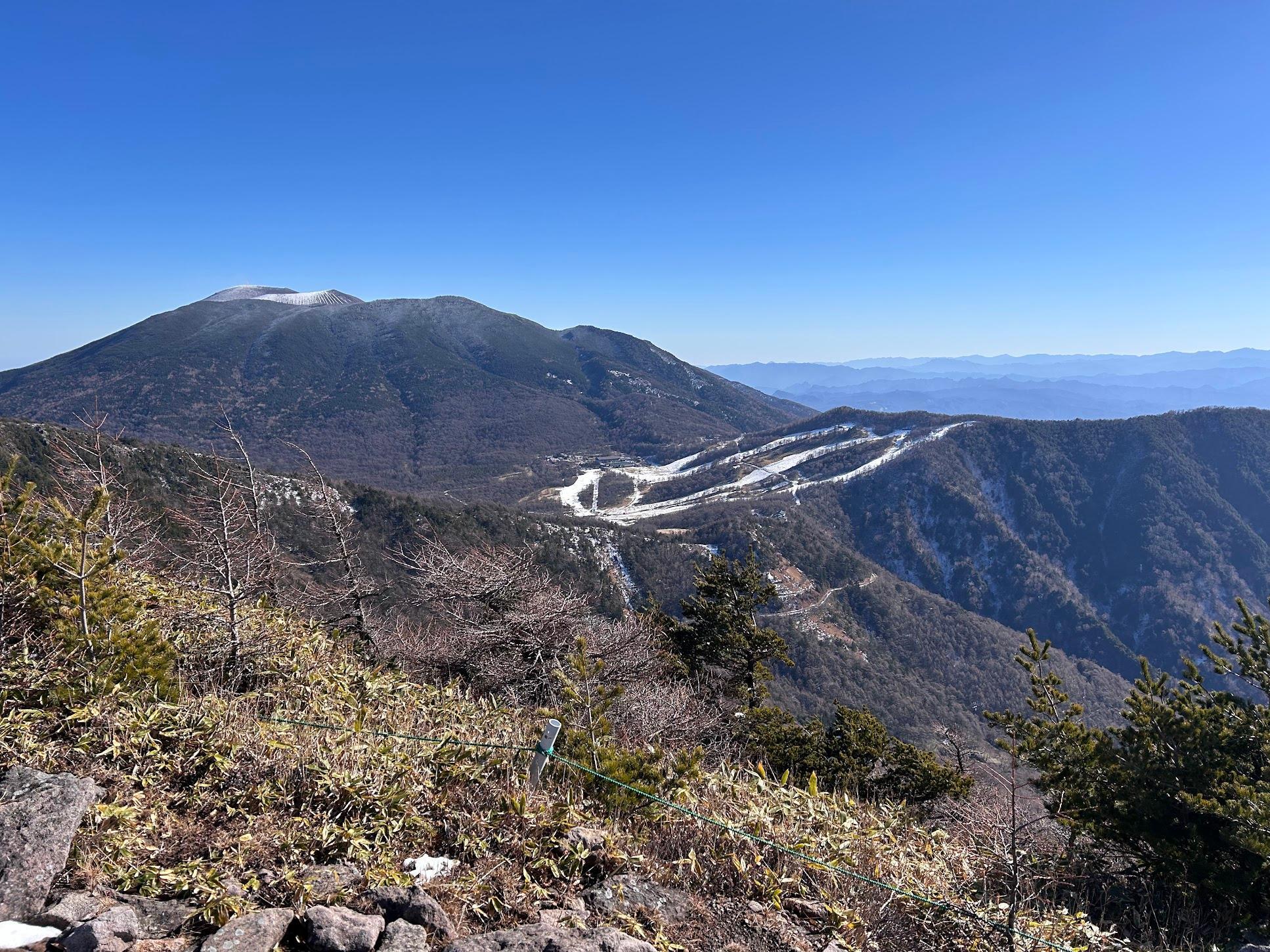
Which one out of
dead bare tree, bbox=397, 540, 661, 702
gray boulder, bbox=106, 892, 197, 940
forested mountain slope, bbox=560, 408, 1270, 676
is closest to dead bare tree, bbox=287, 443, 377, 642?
dead bare tree, bbox=397, 540, 661, 702

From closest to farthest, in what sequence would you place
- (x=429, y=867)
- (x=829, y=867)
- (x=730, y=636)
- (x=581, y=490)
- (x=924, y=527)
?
(x=429, y=867) → (x=829, y=867) → (x=730, y=636) → (x=924, y=527) → (x=581, y=490)

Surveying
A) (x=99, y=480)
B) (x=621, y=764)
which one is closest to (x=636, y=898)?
(x=621, y=764)

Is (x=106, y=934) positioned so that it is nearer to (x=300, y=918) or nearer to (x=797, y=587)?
(x=300, y=918)

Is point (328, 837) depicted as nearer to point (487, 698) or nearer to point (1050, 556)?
point (487, 698)

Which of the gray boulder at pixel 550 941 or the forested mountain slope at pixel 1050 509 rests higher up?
the gray boulder at pixel 550 941

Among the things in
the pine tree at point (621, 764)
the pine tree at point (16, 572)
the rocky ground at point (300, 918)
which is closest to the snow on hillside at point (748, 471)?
the pine tree at point (621, 764)

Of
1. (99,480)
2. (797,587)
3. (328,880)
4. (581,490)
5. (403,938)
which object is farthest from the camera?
(581,490)

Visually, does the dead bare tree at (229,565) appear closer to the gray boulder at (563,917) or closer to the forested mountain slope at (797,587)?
the gray boulder at (563,917)

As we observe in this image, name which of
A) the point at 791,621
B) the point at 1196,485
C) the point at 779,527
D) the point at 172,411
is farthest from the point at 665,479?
the point at 172,411
